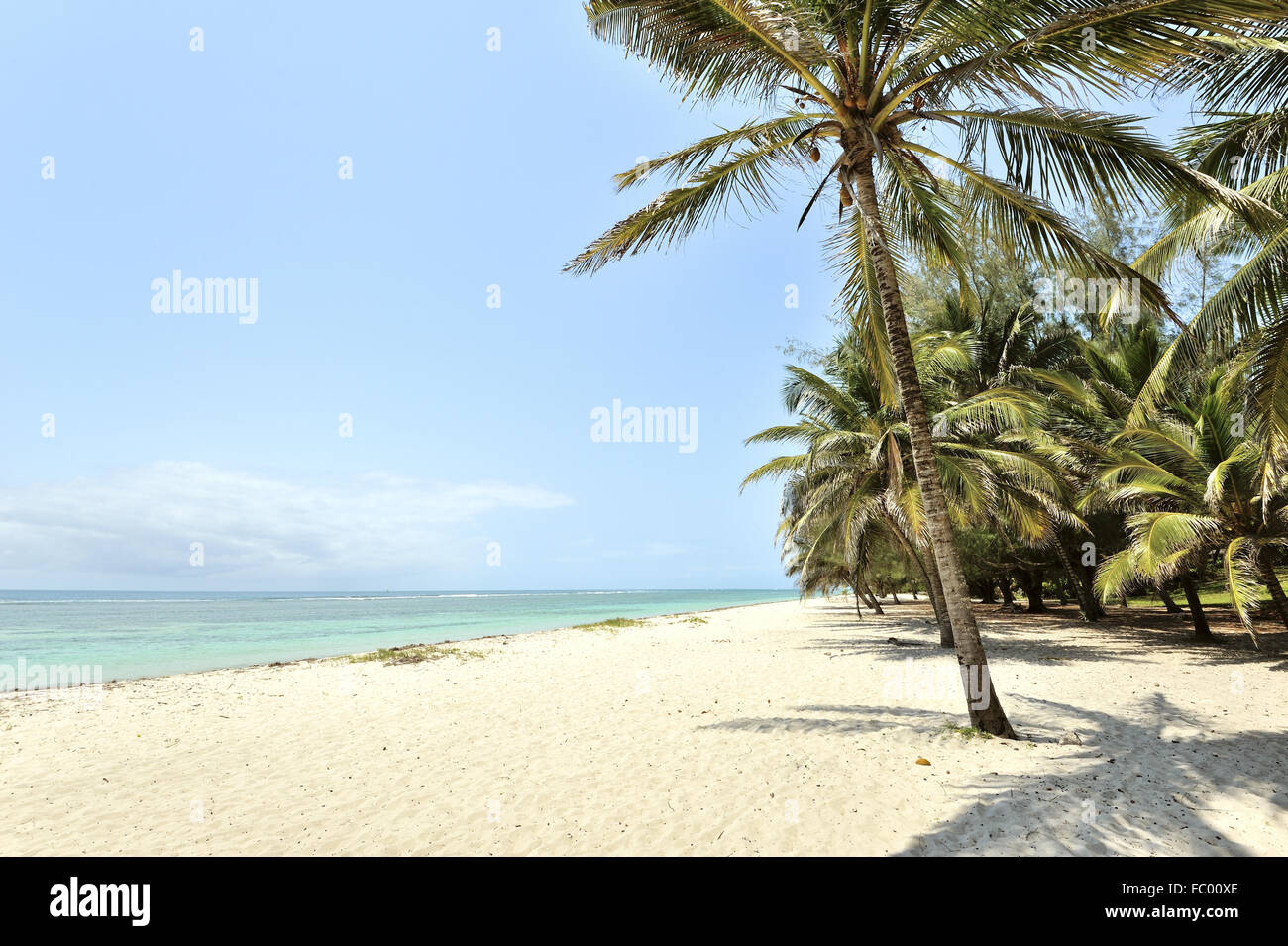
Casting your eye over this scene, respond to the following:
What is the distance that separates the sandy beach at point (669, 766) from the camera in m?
4.21

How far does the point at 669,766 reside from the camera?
19.2 ft

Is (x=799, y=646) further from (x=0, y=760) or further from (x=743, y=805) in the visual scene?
(x=0, y=760)

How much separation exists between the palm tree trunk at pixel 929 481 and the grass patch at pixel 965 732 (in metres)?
0.06

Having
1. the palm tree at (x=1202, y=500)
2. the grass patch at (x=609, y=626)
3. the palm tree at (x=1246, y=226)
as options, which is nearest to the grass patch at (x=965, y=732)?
the palm tree at (x=1246, y=226)

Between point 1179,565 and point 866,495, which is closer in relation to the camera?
point 1179,565

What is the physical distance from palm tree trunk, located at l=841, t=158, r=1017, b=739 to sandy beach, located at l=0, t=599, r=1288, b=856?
17.6 inches

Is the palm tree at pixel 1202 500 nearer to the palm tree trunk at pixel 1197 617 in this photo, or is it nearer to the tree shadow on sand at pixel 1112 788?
the palm tree trunk at pixel 1197 617

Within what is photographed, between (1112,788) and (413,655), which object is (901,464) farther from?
(413,655)

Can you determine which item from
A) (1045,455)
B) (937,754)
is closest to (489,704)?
(937,754)

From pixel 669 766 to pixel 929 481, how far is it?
377cm

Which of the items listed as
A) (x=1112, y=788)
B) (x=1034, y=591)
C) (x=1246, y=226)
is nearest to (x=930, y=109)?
(x=1246, y=226)

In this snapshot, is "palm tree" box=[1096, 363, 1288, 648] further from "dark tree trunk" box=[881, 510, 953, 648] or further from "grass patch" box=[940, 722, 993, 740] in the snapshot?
"grass patch" box=[940, 722, 993, 740]
